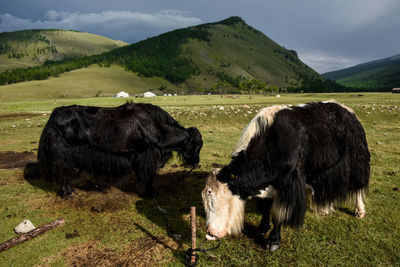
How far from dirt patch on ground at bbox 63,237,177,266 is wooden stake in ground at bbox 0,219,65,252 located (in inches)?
31.4

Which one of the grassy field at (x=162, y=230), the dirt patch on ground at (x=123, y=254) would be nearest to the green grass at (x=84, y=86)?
the grassy field at (x=162, y=230)

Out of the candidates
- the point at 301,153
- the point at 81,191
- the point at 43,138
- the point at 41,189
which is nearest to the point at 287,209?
the point at 301,153

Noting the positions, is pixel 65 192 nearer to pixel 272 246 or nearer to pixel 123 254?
pixel 123 254

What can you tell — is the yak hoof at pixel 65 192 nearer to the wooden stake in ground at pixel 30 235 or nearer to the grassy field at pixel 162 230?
the grassy field at pixel 162 230

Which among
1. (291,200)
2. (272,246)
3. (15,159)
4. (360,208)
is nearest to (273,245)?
(272,246)

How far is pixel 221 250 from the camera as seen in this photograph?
12.6 ft

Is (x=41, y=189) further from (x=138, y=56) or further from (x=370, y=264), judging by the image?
(x=138, y=56)

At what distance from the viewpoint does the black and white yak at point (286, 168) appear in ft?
11.4

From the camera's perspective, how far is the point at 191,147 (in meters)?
6.23

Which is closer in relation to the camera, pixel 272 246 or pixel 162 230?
pixel 272 246

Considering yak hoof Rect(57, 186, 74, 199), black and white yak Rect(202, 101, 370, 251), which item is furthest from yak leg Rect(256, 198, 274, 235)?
yak hoof Rect(57, 186, 74, 199)

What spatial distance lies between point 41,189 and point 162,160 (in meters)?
3.46

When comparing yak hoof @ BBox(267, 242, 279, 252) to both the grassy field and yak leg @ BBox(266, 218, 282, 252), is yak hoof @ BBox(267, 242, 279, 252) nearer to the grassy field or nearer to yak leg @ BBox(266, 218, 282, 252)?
yak leg @ BBox(266, 218, 282, 252)

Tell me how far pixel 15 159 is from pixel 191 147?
749 cm
